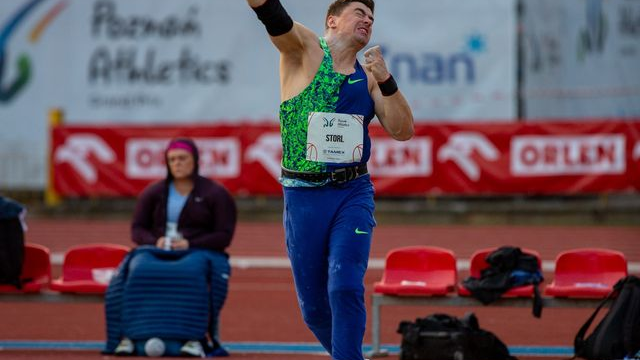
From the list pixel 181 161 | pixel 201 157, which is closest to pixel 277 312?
pixel 181 161

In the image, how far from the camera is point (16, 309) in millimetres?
12445

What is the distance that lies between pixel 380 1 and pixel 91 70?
18.1 feet

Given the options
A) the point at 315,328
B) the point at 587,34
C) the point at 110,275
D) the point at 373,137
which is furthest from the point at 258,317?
the point at 587,34

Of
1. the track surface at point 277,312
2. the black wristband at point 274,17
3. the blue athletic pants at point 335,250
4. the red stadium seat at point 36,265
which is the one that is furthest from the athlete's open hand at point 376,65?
the red stadium seat at point 36,265

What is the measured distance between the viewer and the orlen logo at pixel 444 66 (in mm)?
24469

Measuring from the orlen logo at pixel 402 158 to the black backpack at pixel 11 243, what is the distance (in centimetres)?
1191

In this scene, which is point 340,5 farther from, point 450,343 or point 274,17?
point 450,343

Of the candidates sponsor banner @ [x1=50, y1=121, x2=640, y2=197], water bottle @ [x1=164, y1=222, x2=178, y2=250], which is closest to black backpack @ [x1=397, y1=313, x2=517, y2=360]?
water bottle @ [x1=164, y1=222, x2=178, y2=250]

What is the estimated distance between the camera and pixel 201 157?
72.9 feet

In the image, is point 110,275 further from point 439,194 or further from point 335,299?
point 439,194

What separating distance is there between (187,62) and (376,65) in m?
18.9

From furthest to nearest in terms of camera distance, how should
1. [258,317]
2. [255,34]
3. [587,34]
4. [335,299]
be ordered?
[255,34]
[587,34]
[258,317]
[335,299]

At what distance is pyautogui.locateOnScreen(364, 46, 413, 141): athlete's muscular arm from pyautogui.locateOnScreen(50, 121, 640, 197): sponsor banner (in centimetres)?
1423

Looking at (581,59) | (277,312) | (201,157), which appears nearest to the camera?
(277,312)
